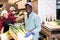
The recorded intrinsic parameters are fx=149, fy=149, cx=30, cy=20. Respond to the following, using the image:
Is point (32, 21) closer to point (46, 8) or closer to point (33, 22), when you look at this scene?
A: point (33, 22)

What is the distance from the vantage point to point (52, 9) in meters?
4.60

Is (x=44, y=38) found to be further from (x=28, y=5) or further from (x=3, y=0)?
(x=3, y=0)

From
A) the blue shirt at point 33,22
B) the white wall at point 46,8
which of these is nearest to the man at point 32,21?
the blue shirt at point 33,22

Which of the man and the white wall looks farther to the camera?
the white wall

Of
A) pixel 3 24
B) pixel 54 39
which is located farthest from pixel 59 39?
pixel 3 24

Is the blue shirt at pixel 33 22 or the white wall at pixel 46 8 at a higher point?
the white wall at pixel 46 8

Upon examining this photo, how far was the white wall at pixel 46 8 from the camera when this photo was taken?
4.49m

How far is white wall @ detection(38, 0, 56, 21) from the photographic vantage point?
4492 mm

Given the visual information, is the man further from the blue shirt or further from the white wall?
the white wall

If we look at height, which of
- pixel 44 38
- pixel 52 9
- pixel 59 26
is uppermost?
pixel 52 9

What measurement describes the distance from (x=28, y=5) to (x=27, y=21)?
40 cm

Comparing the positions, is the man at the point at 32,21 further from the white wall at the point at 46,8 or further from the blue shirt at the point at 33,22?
the white wall at the point at 46,8

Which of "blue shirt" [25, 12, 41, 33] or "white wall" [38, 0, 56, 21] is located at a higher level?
"white wall" [38, 0, 56, 21]

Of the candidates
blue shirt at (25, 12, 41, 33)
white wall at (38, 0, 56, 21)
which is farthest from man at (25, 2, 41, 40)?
white wall at (38, 0, 56, 21)
